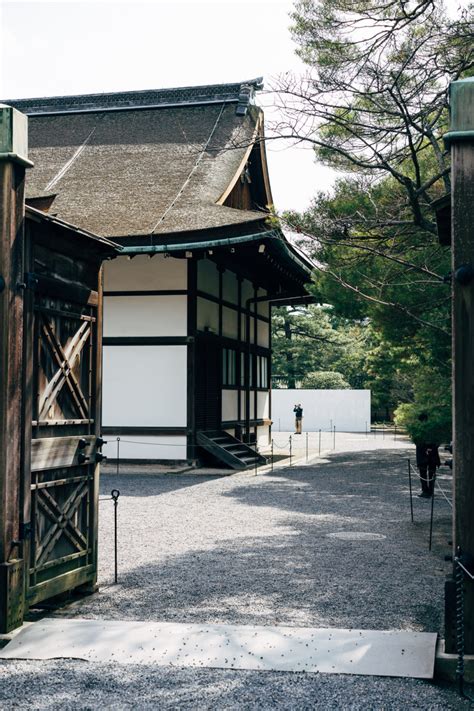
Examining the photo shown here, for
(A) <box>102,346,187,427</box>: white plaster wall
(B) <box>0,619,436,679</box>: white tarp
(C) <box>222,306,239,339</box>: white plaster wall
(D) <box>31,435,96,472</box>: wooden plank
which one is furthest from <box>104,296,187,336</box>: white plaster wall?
(B) <box>0,619,436,679</box>: white tarp

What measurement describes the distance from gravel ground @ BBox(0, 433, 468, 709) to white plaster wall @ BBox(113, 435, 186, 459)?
1.81 metres

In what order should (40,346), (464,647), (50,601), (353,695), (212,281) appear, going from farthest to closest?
(212,281) < (50,601) < (40,346) < (464,647) < (353,695)

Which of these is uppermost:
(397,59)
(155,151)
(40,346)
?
(155,151)

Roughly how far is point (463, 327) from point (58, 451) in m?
3.22

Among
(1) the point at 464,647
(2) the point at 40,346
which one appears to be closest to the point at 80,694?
(1) the point at 464,647

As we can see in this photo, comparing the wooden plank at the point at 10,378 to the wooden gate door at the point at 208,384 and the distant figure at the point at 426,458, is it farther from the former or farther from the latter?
the wooden gate door at the point at 208,384

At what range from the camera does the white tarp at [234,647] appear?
4754mm

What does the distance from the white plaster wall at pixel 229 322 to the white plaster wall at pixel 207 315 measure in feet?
2.52

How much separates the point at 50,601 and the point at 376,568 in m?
3.10

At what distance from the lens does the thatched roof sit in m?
17.5

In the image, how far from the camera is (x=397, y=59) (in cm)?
966

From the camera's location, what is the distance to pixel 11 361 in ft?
17.9

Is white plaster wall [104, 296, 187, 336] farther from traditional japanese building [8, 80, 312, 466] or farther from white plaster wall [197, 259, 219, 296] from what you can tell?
white plaster wall [197, 259, 219, 296]

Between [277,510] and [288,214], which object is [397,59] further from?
[277,510]
